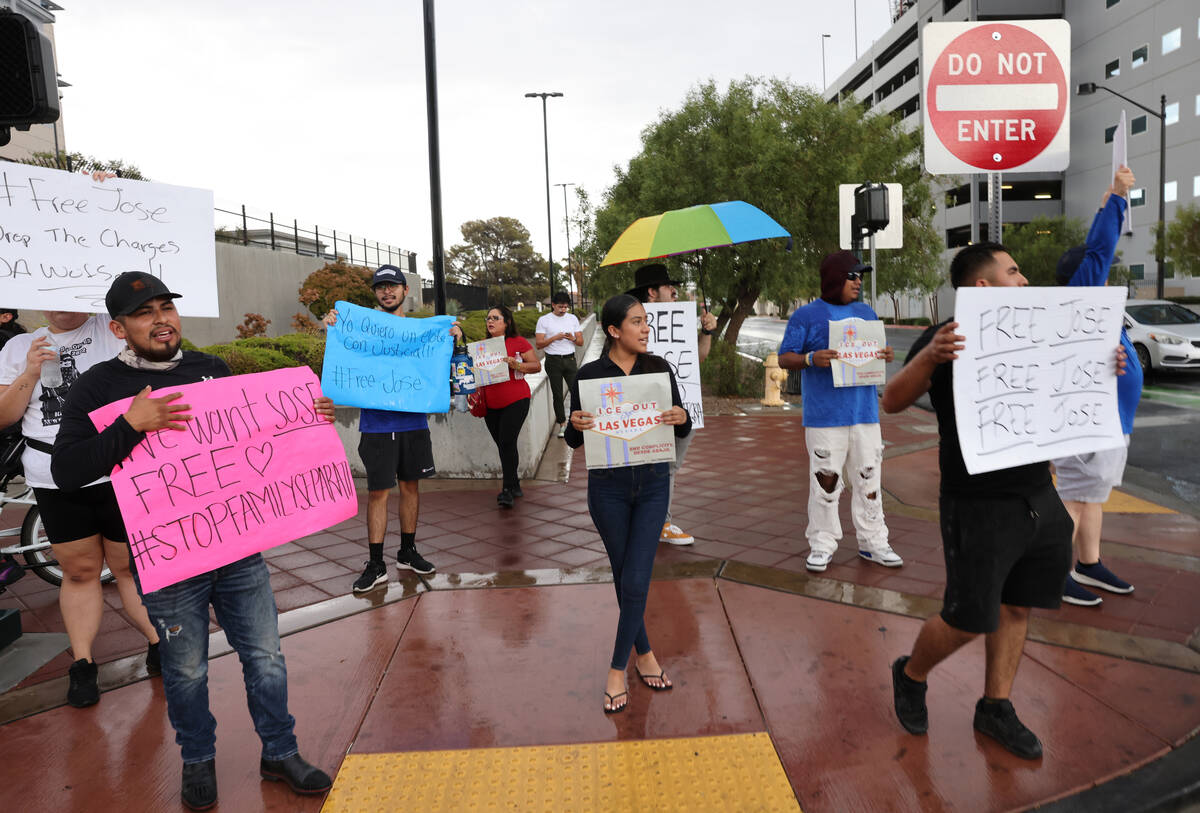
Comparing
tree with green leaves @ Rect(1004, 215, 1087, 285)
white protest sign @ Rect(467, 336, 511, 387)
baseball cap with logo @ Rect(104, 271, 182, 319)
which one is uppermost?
tree with green leaves @ Rect(1004, 215, 1087, 285)

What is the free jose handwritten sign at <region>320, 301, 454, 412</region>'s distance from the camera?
4.77 meters

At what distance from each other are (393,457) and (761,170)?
1201cm

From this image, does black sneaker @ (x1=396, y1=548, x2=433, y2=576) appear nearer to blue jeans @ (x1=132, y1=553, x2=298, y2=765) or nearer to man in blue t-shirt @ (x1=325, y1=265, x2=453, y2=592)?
man in blue t-shirt @ (x1=325, y1=265, x2=453, y2=592)

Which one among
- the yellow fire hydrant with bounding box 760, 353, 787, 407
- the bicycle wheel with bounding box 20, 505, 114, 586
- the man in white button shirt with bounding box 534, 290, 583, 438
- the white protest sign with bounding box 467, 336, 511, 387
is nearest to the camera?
the bicycle wheel with bounding box 20, 505, 114, 586

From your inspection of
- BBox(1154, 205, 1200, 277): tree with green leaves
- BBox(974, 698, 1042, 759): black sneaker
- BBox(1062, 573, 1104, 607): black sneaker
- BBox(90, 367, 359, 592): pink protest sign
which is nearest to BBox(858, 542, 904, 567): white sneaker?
BBox(1062, 573, 1104, 607): black sneaker

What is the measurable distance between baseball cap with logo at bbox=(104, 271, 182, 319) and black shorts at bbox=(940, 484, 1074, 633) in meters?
3.01

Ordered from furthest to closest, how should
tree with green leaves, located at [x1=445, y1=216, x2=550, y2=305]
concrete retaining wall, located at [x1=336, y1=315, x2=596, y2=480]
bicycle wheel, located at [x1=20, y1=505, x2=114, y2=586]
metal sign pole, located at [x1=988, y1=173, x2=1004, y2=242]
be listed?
tree with green leaves, located at [x1=445, y1=216, x2=550, y2=305] < concrete retaining wall, located at [x1=336, y1=315, x2=596, y2=480] < bicycle wheel, located at [x1=20, y1=505, x2=114, y2=586] < metal sign pole, located at [x1=988, y1=173, x2=1004, y2=242]

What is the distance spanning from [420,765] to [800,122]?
15683mm

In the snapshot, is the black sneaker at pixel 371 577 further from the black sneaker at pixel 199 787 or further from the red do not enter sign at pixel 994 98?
the red do not enter sign at pixel 994 98

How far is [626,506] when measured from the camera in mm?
3469

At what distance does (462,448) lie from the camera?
26.6ft

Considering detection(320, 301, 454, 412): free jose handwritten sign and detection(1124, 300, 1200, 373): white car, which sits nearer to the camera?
detection(320, 301, 454, 412): free jose handwritten sign

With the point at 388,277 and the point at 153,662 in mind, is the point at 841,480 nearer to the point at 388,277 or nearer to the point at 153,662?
the point at 388,277

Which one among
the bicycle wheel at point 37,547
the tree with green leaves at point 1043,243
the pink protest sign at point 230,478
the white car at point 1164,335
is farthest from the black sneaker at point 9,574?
the tree with green leaves at point 1043,243
